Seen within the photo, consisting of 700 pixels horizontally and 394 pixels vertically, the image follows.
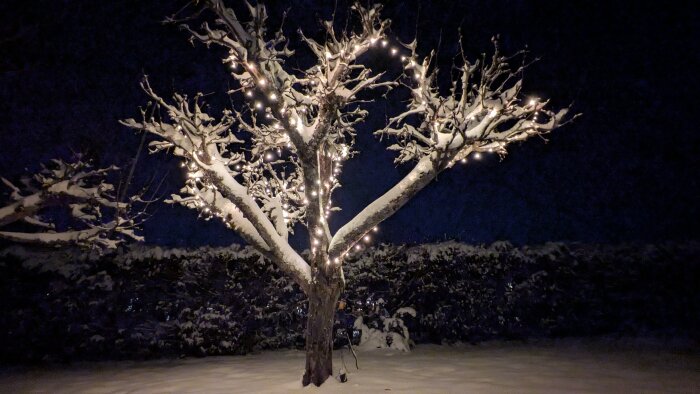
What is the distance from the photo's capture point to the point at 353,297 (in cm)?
855

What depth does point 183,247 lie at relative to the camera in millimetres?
8383

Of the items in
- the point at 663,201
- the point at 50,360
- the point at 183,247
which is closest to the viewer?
the point at 50,360

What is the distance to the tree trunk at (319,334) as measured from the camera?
204 inches

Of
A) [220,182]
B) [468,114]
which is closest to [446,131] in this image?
[468,114]

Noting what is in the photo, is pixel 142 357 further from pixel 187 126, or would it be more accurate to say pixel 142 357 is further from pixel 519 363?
pixel 519 363

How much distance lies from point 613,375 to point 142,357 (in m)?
7.73

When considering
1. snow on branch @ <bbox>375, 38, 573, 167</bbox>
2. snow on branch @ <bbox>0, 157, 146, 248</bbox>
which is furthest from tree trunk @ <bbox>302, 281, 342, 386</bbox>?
snow on branch @ <bbox>0, 157, 146, 248</bbox>

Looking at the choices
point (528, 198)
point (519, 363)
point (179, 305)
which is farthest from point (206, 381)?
point (528, 198)

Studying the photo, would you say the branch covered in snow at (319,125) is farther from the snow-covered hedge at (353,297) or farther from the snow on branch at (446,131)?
the snow-covered hedge at (353,297)

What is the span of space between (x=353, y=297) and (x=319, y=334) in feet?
11.3

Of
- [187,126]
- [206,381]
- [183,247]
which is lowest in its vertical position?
[206,381]

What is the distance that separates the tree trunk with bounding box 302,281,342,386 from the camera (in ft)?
17.0

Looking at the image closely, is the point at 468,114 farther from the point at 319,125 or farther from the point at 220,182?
the point at 220,182

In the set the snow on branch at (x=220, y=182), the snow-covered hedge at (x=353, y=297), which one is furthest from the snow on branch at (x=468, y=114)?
the snow-covered hedge at (x=353, y=297)
